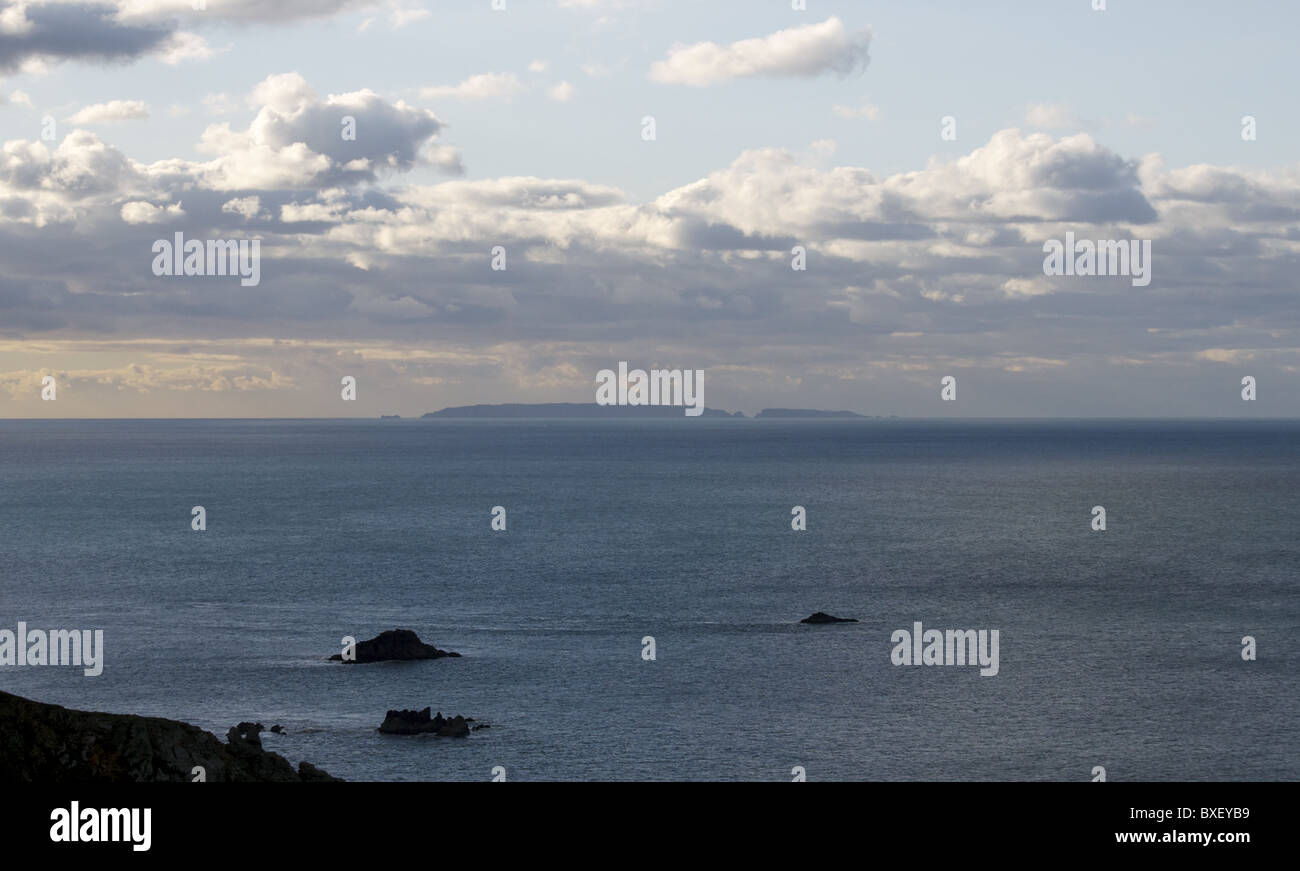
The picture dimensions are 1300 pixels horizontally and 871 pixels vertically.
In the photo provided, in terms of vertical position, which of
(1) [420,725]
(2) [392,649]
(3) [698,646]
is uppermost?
(2) [392,649]

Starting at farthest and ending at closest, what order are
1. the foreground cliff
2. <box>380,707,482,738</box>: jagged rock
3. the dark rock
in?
the dark rock < <box>380,707,482,738</box>: jagged rock < the foreground cliff

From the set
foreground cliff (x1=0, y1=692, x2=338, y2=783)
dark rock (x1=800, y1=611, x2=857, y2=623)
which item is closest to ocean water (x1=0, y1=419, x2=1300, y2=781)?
dark rock (x1=800, y1=611, x2=857, y2=623)

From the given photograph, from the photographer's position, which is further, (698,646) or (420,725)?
(698,646)

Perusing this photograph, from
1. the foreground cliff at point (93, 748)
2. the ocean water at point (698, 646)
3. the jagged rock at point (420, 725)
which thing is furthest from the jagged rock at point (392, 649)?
the foreground cliff at point (93, 748)

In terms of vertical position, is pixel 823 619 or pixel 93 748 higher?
pixel 93 748

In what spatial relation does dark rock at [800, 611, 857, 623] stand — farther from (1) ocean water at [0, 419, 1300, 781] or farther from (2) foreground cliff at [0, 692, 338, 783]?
(2) foreground cliff at [0, 692, 338, 783]

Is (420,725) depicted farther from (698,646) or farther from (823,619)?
(823,619)

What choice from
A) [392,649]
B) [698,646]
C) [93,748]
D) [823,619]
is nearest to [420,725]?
[392,649]
